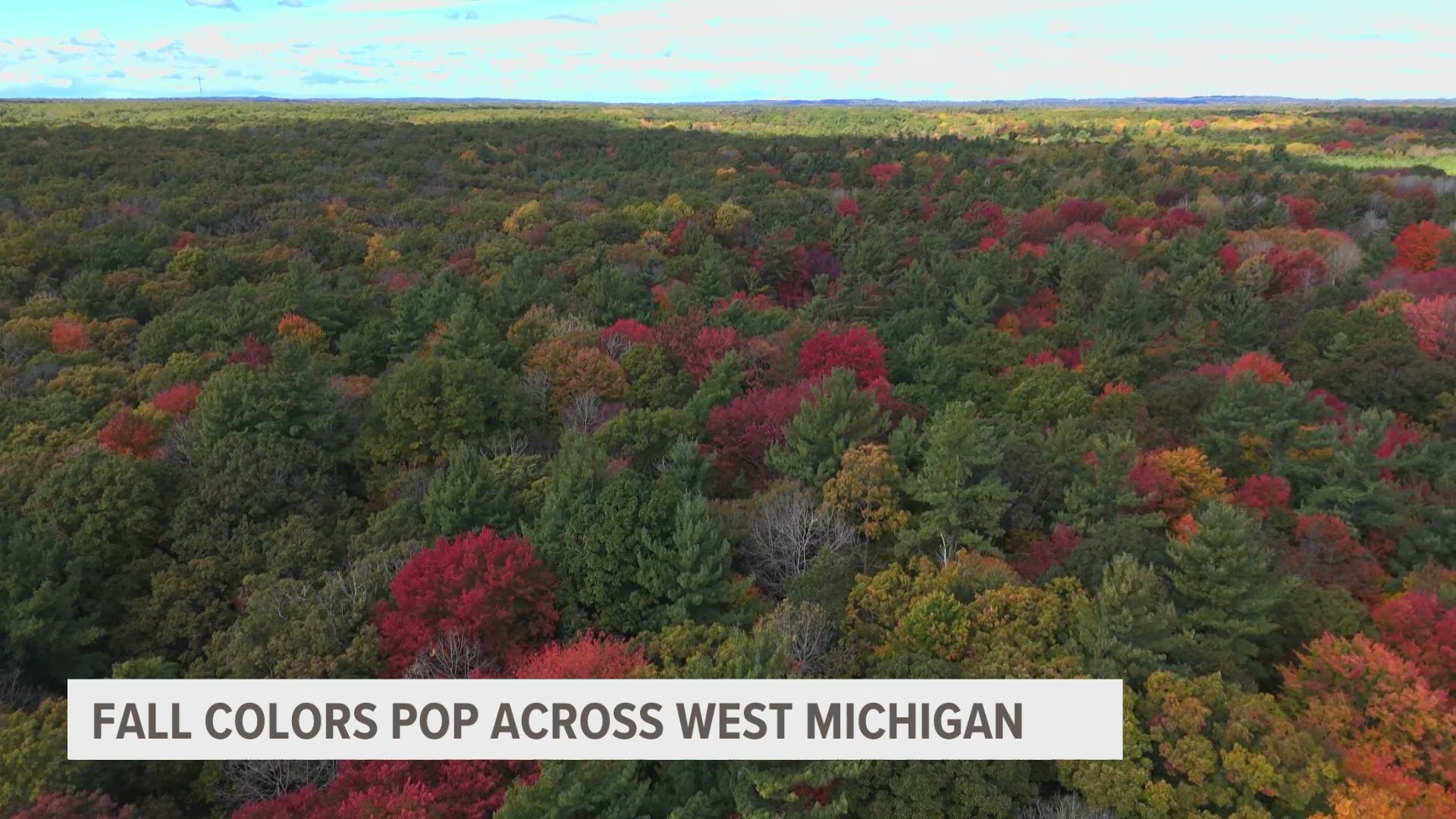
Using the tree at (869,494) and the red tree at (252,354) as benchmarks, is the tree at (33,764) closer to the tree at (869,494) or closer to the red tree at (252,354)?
the tree at (869,494)

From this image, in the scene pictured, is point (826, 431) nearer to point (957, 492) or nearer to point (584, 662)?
point (957, 492)

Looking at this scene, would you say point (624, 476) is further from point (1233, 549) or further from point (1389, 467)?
point (1389, 467)

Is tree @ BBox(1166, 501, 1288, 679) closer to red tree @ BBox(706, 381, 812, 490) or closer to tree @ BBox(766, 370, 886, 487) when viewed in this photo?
tree @ BBox(766, 370, 886, 487)

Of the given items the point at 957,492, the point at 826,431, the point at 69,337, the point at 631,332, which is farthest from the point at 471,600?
the point at 69,337

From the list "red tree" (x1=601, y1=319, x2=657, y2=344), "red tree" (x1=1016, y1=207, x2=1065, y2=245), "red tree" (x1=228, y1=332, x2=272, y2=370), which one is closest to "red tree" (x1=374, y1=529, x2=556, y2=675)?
"red tree" (x1=601, y1=319, x2=657, y2=344)

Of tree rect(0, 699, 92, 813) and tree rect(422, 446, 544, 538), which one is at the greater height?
tree rect(422, 446, 544, 538)

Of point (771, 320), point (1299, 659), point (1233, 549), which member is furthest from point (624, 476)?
point (771, 320)

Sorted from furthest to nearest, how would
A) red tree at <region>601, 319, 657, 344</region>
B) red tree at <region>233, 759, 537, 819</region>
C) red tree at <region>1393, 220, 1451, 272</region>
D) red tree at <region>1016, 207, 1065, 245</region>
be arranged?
1. red tree at <region>1016, 207, 1065, 245</region>
2. red tree at <region>1393, 220, 1451, 272</region>
3. red tree at <region>601, 319, 657, 344</region>
4. red tree at <region>233, 759, 537, 819</region>
